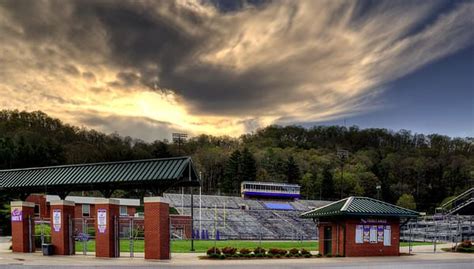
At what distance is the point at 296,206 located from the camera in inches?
4072

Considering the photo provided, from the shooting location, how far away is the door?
3362 cm

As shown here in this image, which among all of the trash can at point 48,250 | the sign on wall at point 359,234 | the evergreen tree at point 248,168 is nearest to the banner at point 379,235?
the sign on wall at point 359,234

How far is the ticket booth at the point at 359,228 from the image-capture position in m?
32.4

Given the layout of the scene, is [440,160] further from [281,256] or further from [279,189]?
[281,256]

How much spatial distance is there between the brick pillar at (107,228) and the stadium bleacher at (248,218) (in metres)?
40.1

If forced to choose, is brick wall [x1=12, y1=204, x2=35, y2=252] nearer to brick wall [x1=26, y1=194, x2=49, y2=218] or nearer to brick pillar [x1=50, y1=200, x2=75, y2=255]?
brick pillar [x1=50, y1=200, x2=75, y2=255]

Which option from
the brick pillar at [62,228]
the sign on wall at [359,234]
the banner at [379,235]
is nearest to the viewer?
the brick pillar at [62,228]

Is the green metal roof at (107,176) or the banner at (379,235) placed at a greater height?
the green metal roof at (107,176)

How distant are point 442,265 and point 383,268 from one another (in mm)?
4715

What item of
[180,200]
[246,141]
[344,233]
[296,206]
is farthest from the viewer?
[246,141]

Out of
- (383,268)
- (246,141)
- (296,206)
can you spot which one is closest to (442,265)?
(383,268)

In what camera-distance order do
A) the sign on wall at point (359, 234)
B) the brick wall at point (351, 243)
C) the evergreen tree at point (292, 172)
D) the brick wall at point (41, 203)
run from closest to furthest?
the brick wall at point (351, 243)
the sign on wall at point (359, 234)
the brick wall at point (41, 203)
the evergreen tree at point (292, 172)

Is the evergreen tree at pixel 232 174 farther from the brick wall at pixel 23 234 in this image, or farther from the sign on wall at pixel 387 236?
the brick wall at pixel 23 234

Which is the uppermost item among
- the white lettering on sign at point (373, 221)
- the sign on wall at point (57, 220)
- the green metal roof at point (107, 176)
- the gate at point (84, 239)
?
the green metal roof at point (107, 176)
